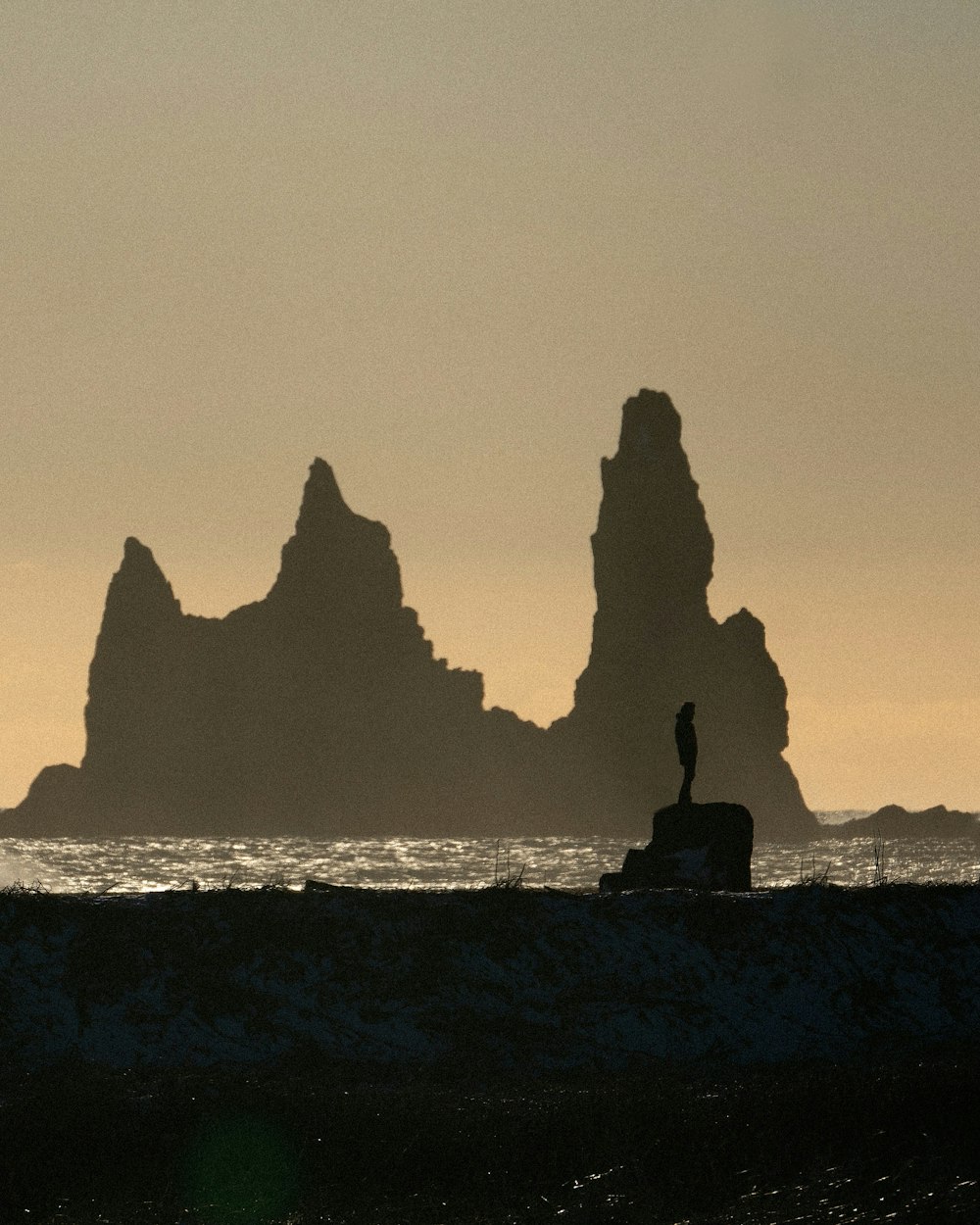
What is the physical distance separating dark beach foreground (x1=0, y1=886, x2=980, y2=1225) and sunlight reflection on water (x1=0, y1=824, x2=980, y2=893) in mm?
55601

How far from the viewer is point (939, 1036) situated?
68.2ft

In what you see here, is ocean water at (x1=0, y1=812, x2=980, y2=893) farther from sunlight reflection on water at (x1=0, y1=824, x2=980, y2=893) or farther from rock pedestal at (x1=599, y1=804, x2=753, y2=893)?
rock pedestal at (x1=599, y1=804, x2=753, y2=893)

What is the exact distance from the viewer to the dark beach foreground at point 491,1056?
13953 mm

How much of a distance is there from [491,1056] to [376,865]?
104 metres

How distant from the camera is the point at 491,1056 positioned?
19453mm

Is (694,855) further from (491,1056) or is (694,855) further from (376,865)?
(376,865)

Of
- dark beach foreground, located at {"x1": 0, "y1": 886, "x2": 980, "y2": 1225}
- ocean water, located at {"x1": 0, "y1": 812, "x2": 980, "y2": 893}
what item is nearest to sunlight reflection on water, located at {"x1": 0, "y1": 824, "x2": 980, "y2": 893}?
ocean water, located at {"x1": 0, "y1": 812, "x2": 980, "y2": 893}

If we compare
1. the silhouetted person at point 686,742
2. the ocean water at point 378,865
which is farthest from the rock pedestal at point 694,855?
the ocean water at point 378,865

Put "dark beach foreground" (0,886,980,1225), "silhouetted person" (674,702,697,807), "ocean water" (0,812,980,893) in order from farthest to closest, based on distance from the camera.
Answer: "ocean water" (0,812,980,893) → "silhouetted person" (674,702,697,807) → "dark beach foreground" (0,886,980,1225)

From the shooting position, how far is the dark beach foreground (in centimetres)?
1395

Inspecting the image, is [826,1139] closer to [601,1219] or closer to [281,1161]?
[601,1219]

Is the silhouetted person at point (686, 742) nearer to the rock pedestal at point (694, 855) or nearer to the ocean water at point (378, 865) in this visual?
the rock pedestal at point (694, 855)

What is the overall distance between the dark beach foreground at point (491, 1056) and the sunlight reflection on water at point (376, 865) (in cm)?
5560

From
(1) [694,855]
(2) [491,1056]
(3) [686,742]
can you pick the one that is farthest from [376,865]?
(2) [491,1056]
